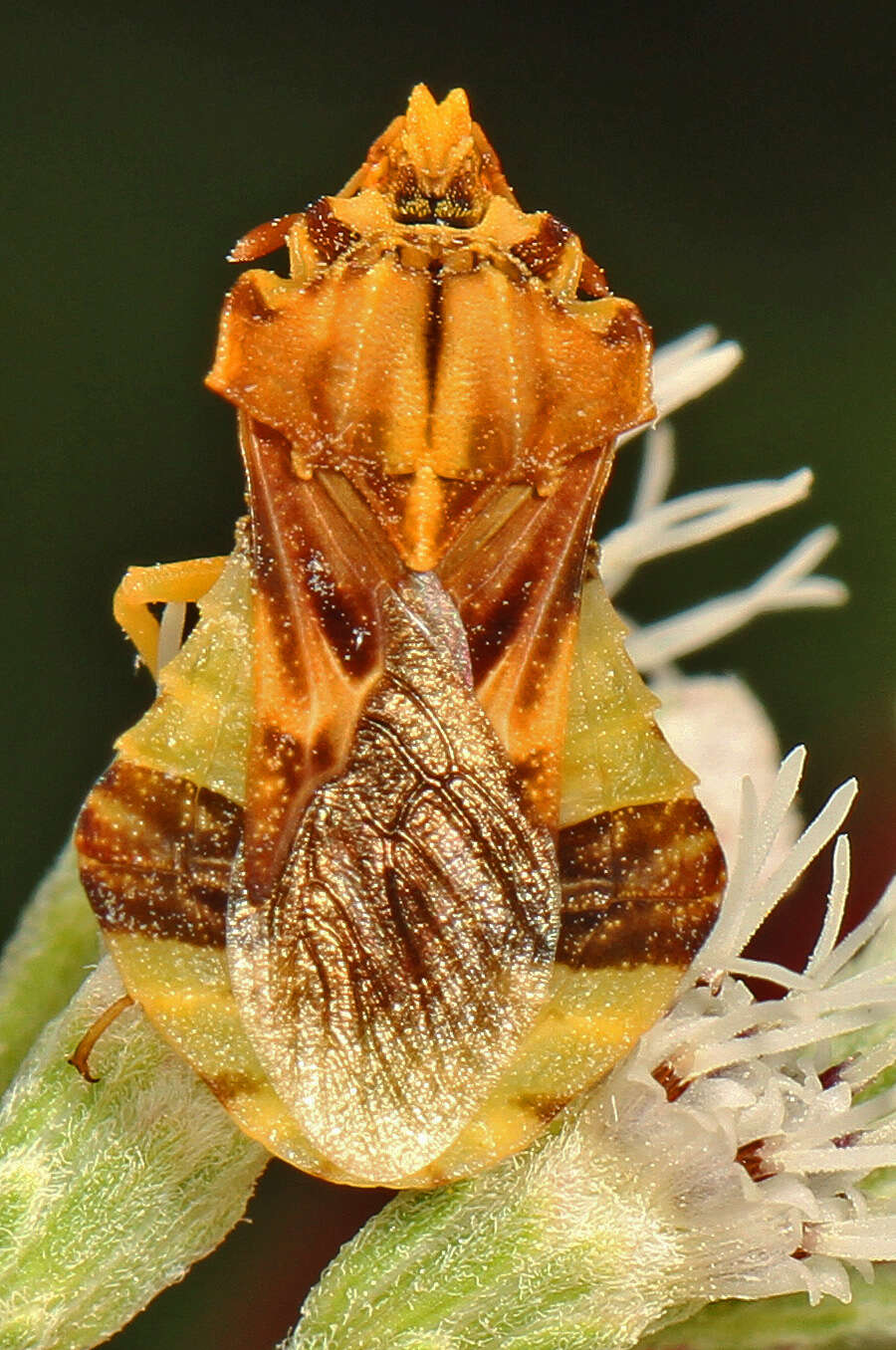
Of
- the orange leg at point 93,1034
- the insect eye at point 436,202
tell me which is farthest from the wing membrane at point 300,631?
the insect eye at point 436,202

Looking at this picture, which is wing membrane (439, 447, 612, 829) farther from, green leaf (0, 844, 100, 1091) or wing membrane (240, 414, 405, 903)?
green leaf (0, 844, 100, 1091)

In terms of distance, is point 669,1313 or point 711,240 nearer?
point 669,1313

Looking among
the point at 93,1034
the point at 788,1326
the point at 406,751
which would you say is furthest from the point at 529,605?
the point at 788,1326

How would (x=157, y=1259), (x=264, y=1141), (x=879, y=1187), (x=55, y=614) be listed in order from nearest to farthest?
1. (x=264, y=1141)
2. (x=157, y=1259)
3. (x=879, y=1187)
4. (x=55, y=614)

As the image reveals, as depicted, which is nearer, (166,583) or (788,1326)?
(788,1326)

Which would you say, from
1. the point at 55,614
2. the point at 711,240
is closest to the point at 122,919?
the point at 55,614

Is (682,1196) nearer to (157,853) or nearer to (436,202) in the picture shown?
(157,853)

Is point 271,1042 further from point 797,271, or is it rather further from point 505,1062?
point 797,271

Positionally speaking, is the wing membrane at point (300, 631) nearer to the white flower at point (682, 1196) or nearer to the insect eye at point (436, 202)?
the insect eye at point (436, 202)
